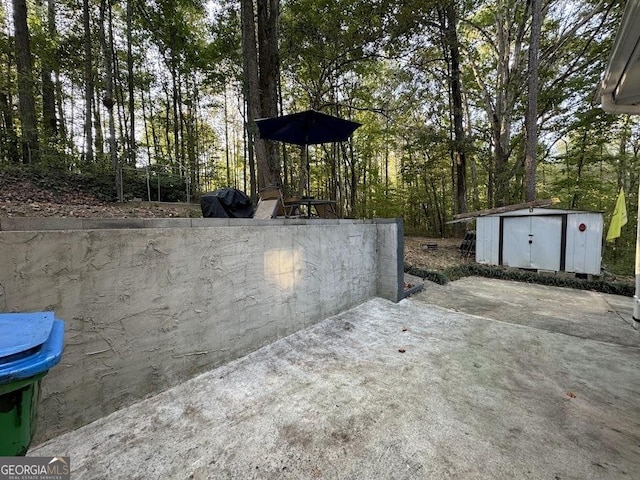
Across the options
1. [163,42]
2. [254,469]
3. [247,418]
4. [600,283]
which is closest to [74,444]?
[247,418]

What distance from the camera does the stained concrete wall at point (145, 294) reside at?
1.51 m

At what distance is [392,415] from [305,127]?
3945 millimetres

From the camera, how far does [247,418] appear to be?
174cm

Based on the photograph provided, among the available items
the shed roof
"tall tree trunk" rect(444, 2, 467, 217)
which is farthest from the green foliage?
"tall tree trunk" rect(444, 2, 467, 217)

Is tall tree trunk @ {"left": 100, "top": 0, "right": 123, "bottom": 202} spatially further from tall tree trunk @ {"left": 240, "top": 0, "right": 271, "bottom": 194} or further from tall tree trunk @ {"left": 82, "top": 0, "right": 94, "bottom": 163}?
tall tree trunk @ {"left": 240, "top": 0, "right": 271, "bottom": 194}

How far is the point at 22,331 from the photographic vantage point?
Answer: 84 cm

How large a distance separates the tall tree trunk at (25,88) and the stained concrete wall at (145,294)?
891 centimetres

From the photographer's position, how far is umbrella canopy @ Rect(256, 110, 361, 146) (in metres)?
4.05

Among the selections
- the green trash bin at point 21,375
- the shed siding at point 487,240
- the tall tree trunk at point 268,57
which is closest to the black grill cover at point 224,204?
the tall tree trunk at point 268,57

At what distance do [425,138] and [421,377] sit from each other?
9.08m

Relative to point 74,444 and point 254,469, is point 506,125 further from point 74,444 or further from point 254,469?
point 74,444

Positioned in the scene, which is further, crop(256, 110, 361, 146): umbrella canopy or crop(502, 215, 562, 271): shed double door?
crop(502, 215, 562, 271): shed double door

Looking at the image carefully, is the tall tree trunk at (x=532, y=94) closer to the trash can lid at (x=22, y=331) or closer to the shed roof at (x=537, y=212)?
the shed roof at (x=537, y=212)

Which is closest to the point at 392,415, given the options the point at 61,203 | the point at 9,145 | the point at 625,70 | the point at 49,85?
the point at 625,70
